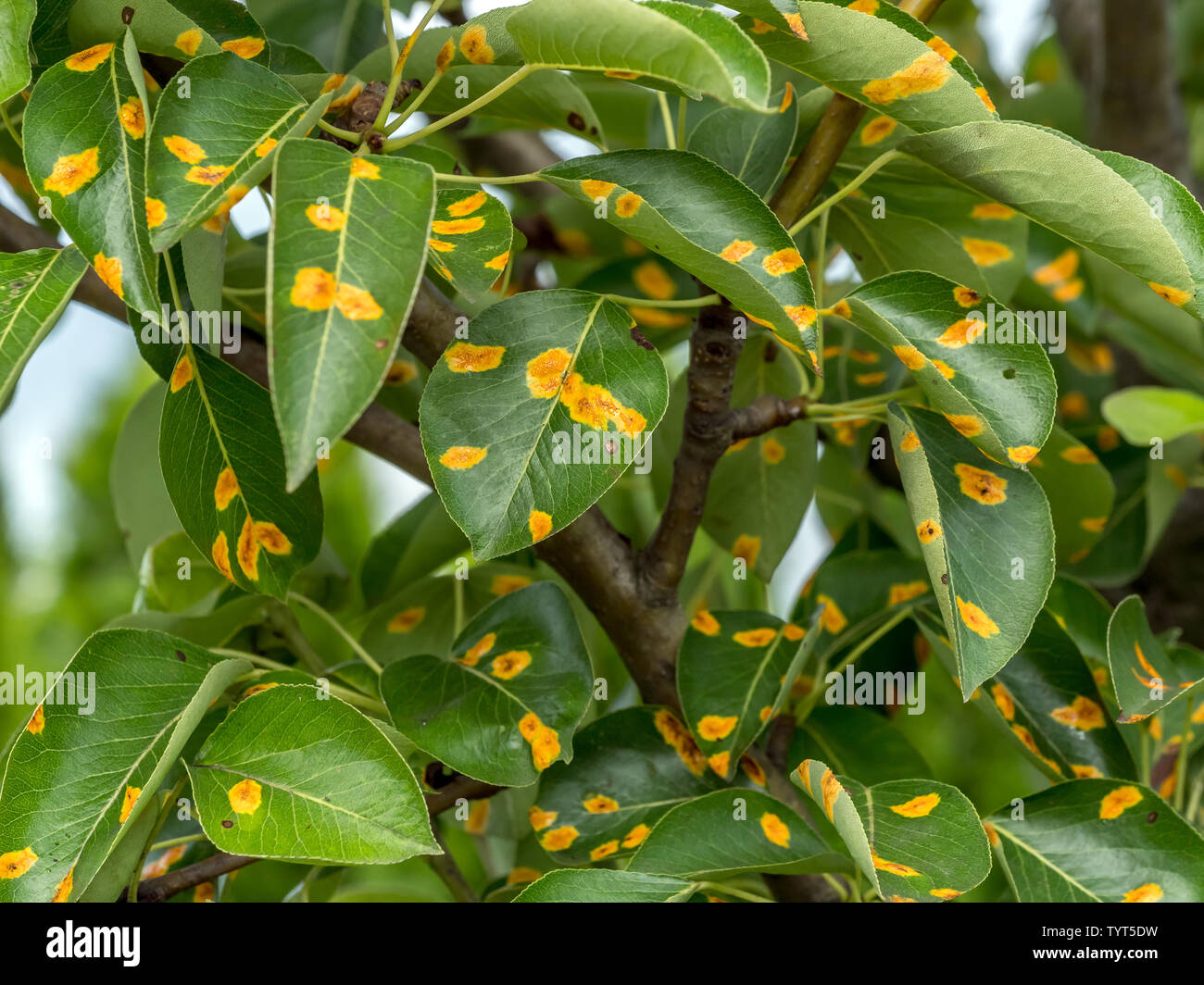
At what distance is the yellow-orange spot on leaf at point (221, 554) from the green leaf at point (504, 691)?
78mm

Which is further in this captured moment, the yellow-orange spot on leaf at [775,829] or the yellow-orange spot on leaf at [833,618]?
the yellow-orange spot on leaf at [833,618]

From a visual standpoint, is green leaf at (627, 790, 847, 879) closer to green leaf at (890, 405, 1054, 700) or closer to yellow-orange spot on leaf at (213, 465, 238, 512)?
green leaf at (890, 405, 1054, 700)

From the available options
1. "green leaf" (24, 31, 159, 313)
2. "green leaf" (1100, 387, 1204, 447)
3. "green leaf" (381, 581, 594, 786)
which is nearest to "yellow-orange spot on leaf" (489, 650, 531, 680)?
"green leaf" (381, 581, 594, 786)

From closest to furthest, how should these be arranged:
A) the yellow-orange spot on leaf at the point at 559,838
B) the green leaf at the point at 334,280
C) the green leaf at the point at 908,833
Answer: the green leaf at the point at 334,280, the green leaf at the point at 908,833, the yellow-orange spot on leaf at the point at 559,838

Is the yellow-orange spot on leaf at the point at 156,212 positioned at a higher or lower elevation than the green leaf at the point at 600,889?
higher

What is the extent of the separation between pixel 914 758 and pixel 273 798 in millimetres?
315

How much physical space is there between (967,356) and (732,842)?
0.21m

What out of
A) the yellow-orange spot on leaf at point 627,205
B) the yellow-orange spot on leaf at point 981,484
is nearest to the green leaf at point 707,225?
the yellow-orange spot on leaf at point 627,205

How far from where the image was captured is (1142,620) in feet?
1.66

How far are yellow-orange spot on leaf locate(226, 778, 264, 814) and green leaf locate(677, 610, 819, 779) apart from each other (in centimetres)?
18

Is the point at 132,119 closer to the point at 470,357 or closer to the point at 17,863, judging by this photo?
the point at 470,357

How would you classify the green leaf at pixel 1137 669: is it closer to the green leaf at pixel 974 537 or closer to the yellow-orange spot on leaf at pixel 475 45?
the green leaf at pixel 974 537

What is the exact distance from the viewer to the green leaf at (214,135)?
0.31 meters
